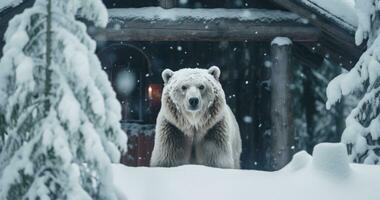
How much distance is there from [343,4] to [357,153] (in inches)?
112

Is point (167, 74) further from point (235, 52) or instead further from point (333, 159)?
point (235, 52)

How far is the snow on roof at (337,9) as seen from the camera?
982 cm

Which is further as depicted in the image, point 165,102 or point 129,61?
point 129,61

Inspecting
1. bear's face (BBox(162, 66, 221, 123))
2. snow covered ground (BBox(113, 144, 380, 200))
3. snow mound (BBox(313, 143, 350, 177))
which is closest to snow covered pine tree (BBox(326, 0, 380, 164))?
bear's face (BBox(162, 66, 221, 123))

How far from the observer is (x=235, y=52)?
12883 mm

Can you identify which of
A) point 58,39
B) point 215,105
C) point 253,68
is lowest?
point 253,68

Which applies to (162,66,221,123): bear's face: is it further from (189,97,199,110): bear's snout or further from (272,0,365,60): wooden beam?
(272,0,365,60): wooden beam

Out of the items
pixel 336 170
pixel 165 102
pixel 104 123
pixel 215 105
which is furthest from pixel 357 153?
pixel 104 123

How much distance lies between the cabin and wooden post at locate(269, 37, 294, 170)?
1cm

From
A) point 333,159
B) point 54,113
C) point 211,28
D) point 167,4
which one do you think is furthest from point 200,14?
point 54,113

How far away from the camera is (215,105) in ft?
27.2

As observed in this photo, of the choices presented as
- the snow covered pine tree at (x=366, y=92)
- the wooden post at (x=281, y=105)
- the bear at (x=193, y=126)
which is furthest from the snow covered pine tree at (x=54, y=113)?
the wooden post at (x=281, y=105)

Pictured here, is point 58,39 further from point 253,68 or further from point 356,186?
point 253,68

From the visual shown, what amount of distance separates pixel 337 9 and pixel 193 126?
335cm
